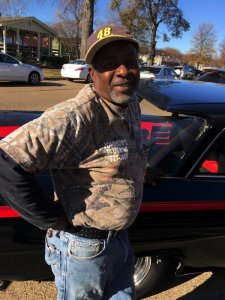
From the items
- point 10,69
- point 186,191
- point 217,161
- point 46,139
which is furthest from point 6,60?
point 46,139

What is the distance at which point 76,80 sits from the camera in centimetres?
2184

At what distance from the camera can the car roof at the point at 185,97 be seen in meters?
2.54

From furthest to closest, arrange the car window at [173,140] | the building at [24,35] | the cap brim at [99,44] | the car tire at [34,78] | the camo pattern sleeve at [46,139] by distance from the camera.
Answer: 1. the building at [24,35]
2. the car tire at [34,78]
3. the car window at [173,140]
4. the cap brim at [99,44]
5. the camo pattern sleeve at [46,139]

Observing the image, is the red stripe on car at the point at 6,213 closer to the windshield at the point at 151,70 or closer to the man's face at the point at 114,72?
the man's face at the point at 114,72

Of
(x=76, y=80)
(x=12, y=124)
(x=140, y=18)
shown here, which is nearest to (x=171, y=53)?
(x=140, y=18)

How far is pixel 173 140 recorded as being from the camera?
265 cm

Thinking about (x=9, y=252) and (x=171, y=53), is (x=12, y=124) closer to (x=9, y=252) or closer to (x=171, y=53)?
(x=9, y=252)

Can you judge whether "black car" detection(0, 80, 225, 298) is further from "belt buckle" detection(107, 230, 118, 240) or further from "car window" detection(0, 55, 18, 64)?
"car window" detection(0, 55, 18, 64)

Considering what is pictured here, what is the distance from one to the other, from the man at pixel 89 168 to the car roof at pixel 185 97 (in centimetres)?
88

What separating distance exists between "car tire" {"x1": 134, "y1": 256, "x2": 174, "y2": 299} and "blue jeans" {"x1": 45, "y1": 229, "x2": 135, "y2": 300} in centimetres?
90

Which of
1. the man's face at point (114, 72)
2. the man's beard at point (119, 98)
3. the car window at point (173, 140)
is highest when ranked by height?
the man's face at point (114, 72)

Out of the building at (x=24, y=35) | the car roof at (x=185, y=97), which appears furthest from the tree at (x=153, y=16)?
the car roof at (x=185, y=97)

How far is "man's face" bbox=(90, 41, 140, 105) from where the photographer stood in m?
1.55

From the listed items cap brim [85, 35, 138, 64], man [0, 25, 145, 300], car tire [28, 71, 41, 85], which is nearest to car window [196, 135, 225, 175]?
man [0, 25, 145, 300]
